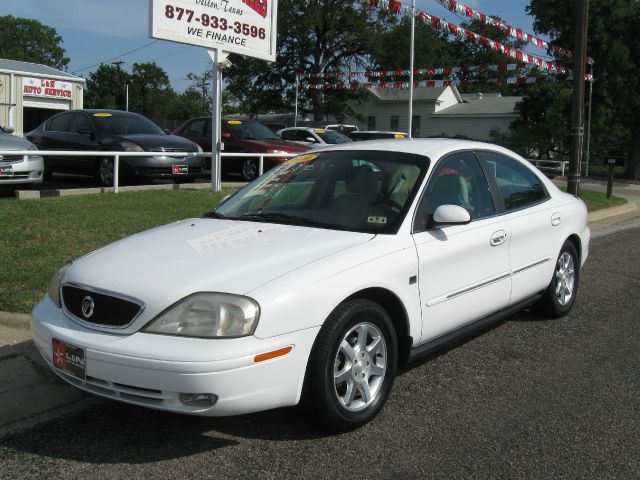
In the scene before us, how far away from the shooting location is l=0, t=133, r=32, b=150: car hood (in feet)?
32.3

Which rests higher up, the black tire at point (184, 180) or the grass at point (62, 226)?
the black tire at point (184, 180)

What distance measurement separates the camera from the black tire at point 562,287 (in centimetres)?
574

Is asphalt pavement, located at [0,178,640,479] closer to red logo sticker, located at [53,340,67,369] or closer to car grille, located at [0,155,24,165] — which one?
red logo sticker, located at [53,340,67,369]

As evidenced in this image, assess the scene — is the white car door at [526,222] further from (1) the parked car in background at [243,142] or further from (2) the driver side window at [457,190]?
(1) the parked car in background at [243,142]

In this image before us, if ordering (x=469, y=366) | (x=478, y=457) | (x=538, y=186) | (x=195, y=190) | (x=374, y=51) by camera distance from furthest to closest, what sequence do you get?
1. (x=374, y=51)
2. (x=195, y=190)
3. (x=538, y=186)
4. (x=469, y=366)
5. (x=478, y=457)

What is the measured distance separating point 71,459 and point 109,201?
260 inches

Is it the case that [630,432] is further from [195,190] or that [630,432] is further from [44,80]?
[44,80]

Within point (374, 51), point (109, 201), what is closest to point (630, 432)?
point (109, 201)

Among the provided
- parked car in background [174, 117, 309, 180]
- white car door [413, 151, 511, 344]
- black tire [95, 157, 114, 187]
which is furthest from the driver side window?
parked car in background [174, 117, 309, 180]

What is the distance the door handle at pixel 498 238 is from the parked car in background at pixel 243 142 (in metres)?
8.84

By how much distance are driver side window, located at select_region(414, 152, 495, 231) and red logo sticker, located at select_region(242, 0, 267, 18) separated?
8275 millimetres

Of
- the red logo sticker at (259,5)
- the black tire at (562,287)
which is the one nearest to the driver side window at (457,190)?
the black tire at (562,287)

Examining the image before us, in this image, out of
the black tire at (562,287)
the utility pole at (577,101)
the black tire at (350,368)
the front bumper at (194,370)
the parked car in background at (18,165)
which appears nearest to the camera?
the front bumper at (194,370)

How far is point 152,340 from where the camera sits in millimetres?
3164
